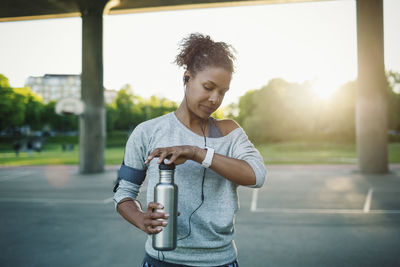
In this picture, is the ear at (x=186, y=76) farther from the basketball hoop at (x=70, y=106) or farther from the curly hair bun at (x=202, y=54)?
the basketball hoop at (x=70, y=106)

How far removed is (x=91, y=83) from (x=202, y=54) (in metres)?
14.7

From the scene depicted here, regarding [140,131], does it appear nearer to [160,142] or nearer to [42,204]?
[160,142]

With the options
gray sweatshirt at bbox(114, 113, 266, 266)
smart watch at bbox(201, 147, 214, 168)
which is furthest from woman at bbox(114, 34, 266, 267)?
smart watch at bbox(201, 147, 214, 168)

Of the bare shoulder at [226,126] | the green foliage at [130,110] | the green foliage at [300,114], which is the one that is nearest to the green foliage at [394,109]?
the green foliage at [300,114]

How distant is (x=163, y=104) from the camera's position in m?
80.2

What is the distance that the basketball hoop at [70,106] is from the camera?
50.2 ft

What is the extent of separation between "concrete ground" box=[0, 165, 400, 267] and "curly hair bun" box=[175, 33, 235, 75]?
12.5 ft

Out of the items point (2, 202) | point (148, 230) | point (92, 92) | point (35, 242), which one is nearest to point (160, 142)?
point (148, 230)

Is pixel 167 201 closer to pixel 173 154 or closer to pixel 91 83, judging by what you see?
pixel 173 154

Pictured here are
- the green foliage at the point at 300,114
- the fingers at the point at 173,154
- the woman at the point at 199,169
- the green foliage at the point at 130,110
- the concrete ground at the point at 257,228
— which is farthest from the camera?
the green foliage at the point at 130,110

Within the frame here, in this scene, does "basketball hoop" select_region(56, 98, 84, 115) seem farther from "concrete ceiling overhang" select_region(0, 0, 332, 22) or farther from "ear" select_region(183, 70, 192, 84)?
"ear" select_region(183, 70, 192, 84)

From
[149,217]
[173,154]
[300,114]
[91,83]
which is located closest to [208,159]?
[173,154]

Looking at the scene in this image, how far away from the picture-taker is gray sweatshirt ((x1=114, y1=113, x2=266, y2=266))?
1556mm

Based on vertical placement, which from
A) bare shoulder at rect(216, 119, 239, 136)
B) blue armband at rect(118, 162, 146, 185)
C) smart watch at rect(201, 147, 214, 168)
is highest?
bare shoulder at rect(216, 119, 239, 136)
